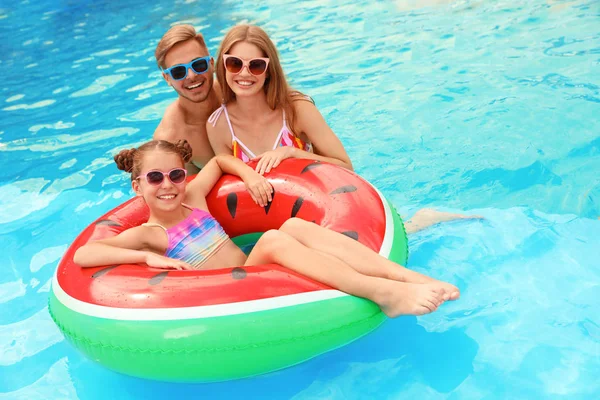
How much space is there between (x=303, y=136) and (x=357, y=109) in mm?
2430

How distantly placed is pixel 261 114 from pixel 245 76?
0.34 metres

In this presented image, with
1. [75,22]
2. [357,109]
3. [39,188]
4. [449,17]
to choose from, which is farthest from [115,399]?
[75,22]

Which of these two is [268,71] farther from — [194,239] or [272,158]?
[194,239]

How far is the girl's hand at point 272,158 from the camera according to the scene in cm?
349

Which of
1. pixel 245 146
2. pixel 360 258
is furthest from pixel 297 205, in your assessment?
pixel 245 146

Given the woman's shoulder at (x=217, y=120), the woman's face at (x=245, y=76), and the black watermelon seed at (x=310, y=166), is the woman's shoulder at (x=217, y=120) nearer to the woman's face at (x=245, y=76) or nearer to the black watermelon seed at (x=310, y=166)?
the woman's face at (x=245, y=76)

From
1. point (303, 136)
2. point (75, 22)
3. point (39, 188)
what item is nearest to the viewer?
point (303, 136)

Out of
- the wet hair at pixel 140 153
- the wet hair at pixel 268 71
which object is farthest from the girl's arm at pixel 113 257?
the wet hair at pixel 268 71

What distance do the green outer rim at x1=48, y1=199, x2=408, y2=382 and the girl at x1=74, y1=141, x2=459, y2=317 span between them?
0.13 meters

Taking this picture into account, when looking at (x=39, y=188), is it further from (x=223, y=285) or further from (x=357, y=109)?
(x=223, y=285)

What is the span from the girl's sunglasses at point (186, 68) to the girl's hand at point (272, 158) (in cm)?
71

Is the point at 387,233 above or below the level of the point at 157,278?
below

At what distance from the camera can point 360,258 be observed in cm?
272

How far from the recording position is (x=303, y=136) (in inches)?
155
